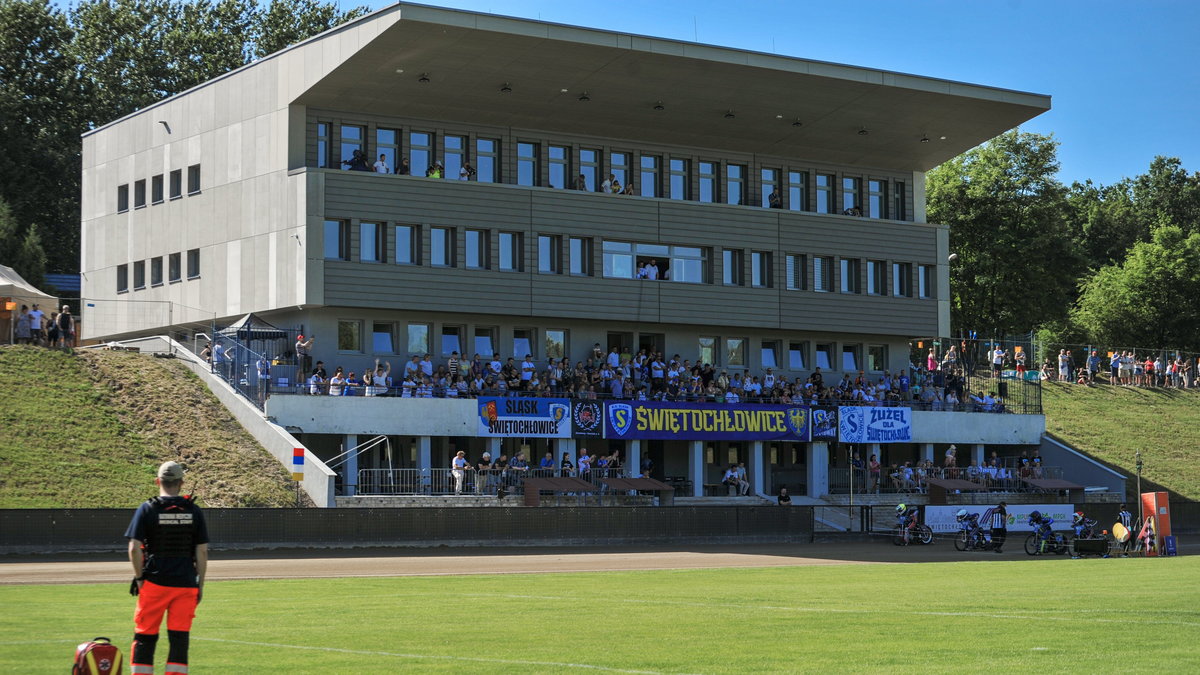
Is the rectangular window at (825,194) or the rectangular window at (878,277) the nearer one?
the rectangular window at (878,277)

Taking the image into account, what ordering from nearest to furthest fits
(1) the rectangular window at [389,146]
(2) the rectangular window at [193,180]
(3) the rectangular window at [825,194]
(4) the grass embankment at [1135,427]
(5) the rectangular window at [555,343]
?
(1) the rectangular window at [389,146] < (2) the rectangular window at [193,180] < (5) the rectangular window at [555,343] < (4) the grass embankment at [1135,427] < (3) the rectangular window at [825,194]

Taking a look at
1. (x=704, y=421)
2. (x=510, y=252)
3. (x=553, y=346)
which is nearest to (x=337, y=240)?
(x=510, y=252)

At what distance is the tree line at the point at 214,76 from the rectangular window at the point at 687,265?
97.0 feet

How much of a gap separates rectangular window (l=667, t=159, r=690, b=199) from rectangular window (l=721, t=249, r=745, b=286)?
298 cm

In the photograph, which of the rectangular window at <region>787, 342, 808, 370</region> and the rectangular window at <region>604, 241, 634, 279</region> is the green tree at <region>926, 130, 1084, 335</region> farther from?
the rectangular window at <region>604, 241, 634, 279</region>

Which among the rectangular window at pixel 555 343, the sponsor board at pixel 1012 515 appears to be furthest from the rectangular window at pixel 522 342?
the sponsor board at pixel 1012 515

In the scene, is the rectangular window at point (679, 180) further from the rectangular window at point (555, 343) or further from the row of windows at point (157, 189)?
the row of windows at point (157, 189)

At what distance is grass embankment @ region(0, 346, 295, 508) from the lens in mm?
40719

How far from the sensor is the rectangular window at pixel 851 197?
67.1 m

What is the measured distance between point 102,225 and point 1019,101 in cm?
3789

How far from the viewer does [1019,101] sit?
202 feet

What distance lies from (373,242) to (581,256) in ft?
27.9

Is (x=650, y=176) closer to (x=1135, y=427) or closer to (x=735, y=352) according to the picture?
(x=735, y=352)

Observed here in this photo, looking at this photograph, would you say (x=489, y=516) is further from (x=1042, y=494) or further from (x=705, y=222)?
(x=1042, y=494)
